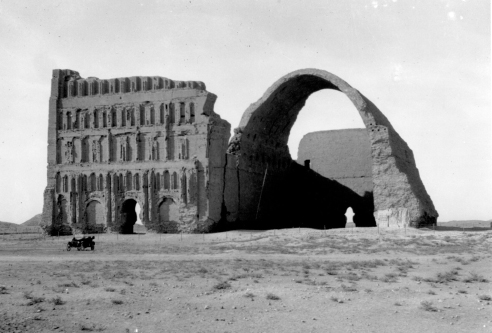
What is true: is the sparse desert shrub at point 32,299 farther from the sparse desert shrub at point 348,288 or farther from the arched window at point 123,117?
the arched window at point 123,117

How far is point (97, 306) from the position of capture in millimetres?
10406

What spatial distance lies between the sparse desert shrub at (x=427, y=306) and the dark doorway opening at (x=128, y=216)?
93.9 ft

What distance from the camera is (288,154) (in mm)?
46312

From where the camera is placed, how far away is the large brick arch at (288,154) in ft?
101

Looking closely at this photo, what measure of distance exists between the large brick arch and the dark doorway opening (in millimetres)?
6516

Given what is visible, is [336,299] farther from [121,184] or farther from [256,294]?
[121,184]

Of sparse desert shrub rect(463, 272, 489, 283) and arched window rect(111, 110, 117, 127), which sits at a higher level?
arched window rect(111, 110, 117, 127)

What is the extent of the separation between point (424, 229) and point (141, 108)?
19305 mm

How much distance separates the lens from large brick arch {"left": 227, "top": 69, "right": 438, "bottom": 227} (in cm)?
3067

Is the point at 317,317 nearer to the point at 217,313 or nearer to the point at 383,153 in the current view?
the point at 217,313

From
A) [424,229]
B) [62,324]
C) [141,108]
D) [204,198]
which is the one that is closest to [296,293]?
[62,324]

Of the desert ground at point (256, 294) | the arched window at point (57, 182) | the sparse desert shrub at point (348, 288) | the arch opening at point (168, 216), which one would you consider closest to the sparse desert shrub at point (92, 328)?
the desert ground at point (256, 294)

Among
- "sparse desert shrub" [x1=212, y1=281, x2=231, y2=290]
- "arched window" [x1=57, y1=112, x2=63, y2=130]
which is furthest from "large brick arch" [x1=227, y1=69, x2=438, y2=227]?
"sparse desert shrub" [x1=212, y1=281, x2=231, y2=290]

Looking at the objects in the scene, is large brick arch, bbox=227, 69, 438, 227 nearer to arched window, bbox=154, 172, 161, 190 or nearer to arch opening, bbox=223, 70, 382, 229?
arch opening, bbox=223, 70, 382, 229
